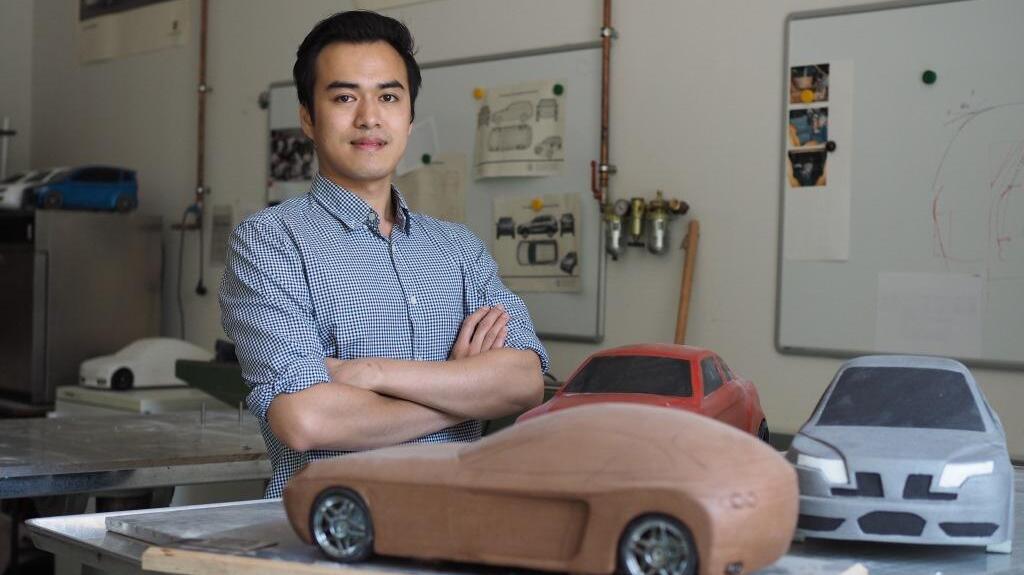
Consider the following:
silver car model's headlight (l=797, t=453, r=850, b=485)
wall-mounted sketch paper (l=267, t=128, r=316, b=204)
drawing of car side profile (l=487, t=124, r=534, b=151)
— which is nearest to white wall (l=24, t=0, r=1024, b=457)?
drawing of car side profile (l=487, t=124, r=534, b=151)

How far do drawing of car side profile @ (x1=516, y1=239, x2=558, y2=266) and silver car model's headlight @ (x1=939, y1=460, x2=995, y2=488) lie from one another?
2.53 metres

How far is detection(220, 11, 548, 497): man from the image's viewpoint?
137cm

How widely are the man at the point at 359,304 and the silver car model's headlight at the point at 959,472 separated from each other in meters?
0.66

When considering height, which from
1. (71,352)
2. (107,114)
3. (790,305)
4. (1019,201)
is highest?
(107,114)

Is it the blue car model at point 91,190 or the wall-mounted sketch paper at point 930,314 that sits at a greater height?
the blue car model at point 91,190

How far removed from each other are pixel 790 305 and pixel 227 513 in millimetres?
2079

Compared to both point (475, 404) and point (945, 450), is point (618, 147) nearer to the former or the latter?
point (475, 404)

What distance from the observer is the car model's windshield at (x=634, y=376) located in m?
1.21

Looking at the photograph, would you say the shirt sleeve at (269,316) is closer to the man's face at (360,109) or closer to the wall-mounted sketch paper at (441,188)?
the man's face at (360,109)

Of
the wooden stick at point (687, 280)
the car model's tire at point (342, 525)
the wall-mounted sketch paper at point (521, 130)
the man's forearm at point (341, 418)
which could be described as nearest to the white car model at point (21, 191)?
the wall-mounted sketch paper at point (521, 130)

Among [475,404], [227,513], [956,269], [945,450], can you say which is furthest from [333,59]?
[956,269]

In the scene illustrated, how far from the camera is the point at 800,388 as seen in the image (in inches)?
117

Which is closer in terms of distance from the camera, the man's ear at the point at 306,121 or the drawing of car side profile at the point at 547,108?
the man's ear at the point at 306,121

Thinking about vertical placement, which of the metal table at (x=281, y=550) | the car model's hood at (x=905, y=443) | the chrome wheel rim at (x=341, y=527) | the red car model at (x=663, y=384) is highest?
the red car model at (x=663, y=384)
